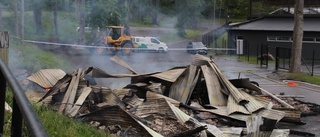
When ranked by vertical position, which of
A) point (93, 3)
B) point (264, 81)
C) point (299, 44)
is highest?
point (93, 3)

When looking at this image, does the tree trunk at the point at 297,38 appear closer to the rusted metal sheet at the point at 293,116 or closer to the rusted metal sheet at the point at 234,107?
the rusted metal sheet at the point at 293,116

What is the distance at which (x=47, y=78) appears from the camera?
33.2 ft

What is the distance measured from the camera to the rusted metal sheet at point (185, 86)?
977 cm

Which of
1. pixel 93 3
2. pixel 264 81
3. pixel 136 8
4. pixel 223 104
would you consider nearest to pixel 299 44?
pixel 264 81

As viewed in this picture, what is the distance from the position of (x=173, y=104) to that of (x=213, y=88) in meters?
1.61

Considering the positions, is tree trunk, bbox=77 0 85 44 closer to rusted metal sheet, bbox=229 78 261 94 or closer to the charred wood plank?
rusted metal sheet, bbox=229 78 261 94

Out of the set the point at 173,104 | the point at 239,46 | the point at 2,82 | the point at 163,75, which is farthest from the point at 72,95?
the point at 239,46

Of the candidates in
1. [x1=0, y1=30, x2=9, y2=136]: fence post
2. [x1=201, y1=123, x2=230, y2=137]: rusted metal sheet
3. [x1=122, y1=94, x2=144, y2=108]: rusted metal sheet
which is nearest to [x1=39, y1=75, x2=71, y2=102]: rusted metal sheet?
[x1=122, y1=94, x2=144, y2=108]: rusted metal sheet

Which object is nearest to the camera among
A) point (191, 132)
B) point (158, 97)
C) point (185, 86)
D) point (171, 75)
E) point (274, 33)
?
point (191, 132)

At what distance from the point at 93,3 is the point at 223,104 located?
10018mm

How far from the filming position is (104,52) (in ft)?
85.7

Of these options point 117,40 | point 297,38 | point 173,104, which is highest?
point 297,38

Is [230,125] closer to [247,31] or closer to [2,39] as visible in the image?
[2,39]

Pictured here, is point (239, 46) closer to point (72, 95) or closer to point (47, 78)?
point (47, 78)
